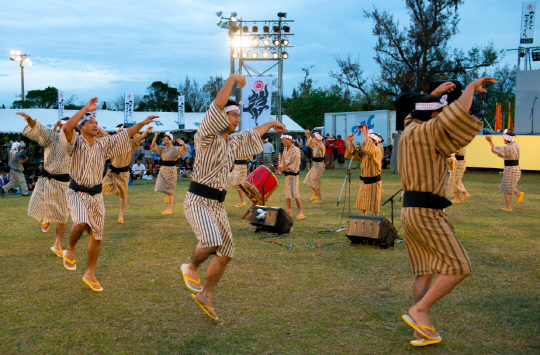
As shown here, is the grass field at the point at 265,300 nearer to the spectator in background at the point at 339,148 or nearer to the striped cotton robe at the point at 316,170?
the striped cotton robe at the point at 316,170

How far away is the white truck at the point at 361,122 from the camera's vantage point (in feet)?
88.7

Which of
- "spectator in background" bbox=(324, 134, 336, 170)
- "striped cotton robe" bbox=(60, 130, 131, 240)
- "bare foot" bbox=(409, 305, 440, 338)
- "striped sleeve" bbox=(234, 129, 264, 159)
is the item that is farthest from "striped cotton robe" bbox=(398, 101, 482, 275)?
"spectator in background" bbox=(324, 134, 336, 170)

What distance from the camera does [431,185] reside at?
3.59 m

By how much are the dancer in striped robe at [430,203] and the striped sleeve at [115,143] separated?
10.9 ft

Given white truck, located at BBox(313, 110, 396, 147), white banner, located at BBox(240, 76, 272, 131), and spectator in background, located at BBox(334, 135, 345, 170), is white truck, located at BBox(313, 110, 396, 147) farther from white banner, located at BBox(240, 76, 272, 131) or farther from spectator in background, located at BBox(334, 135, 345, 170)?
white banner, located at BBox(240, 76, 272, 131)

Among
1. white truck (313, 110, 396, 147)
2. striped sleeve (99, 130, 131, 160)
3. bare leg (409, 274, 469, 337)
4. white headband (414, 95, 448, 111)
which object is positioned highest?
white truck (313, 110, 396, 147)

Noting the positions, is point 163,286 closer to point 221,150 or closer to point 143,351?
point 143,351

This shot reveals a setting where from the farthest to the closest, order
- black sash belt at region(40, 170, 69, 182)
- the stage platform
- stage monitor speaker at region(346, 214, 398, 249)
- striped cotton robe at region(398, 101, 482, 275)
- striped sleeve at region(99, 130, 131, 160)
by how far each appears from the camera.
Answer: the stage platform < stage monitor speaker at region(346, 214, 398, 249) < black sash belt at region(40, 170, 69, 182) < striped sleeve at region(99, 130, 131, 160) < striped cotton robe at region(398, 101, 482, 275)

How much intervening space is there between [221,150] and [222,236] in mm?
833

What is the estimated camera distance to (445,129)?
3396 millimetres

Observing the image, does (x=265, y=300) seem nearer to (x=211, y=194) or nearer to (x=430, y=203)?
(x=211, y=194)

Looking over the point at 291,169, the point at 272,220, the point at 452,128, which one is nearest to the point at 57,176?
the point at 272,220

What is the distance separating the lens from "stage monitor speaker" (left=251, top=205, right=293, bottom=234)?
27.1 ft

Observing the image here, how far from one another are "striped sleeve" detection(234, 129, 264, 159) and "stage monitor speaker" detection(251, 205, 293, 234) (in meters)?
3.77
